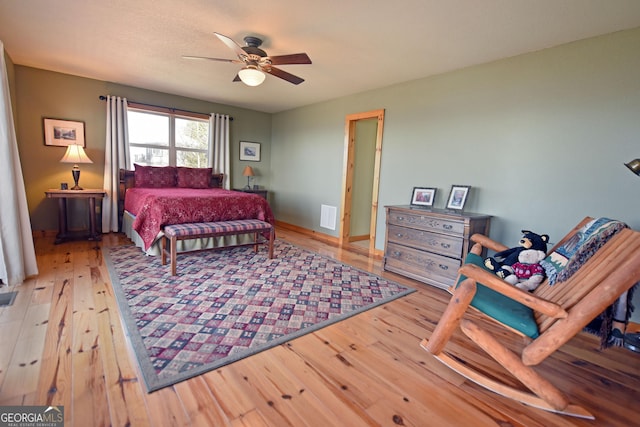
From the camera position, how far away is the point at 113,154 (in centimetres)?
453

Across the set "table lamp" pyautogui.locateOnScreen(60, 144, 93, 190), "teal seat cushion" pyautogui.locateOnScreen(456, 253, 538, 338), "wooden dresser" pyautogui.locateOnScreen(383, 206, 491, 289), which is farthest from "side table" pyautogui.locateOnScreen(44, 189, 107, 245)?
"teal seat cushion" pyautogui.locateOnScreen(456, 253, 538, 338)

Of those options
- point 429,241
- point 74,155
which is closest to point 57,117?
point 74,155

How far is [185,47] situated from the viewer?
3.03 m

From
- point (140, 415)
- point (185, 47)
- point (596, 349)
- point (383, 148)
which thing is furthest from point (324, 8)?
point (596, 349)

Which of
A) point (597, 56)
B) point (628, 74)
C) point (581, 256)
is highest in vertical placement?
point (597, 56)

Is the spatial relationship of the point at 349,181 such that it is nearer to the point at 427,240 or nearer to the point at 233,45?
the point at 427,240

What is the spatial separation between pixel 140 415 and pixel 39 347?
0.95 m

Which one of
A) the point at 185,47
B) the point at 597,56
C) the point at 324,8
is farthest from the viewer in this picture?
the point at 185,47

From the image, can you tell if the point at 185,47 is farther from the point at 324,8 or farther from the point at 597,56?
the point at 597,56

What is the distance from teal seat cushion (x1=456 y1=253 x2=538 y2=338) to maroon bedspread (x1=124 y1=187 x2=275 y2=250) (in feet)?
9.22

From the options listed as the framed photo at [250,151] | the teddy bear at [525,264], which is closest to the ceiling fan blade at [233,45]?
the teddy bear at [525,264]

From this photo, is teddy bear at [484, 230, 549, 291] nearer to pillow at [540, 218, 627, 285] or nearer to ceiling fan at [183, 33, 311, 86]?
pillow at [540, 218, 627, 285]

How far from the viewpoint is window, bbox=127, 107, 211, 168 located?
486cm

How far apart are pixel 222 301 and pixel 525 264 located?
2.35m
